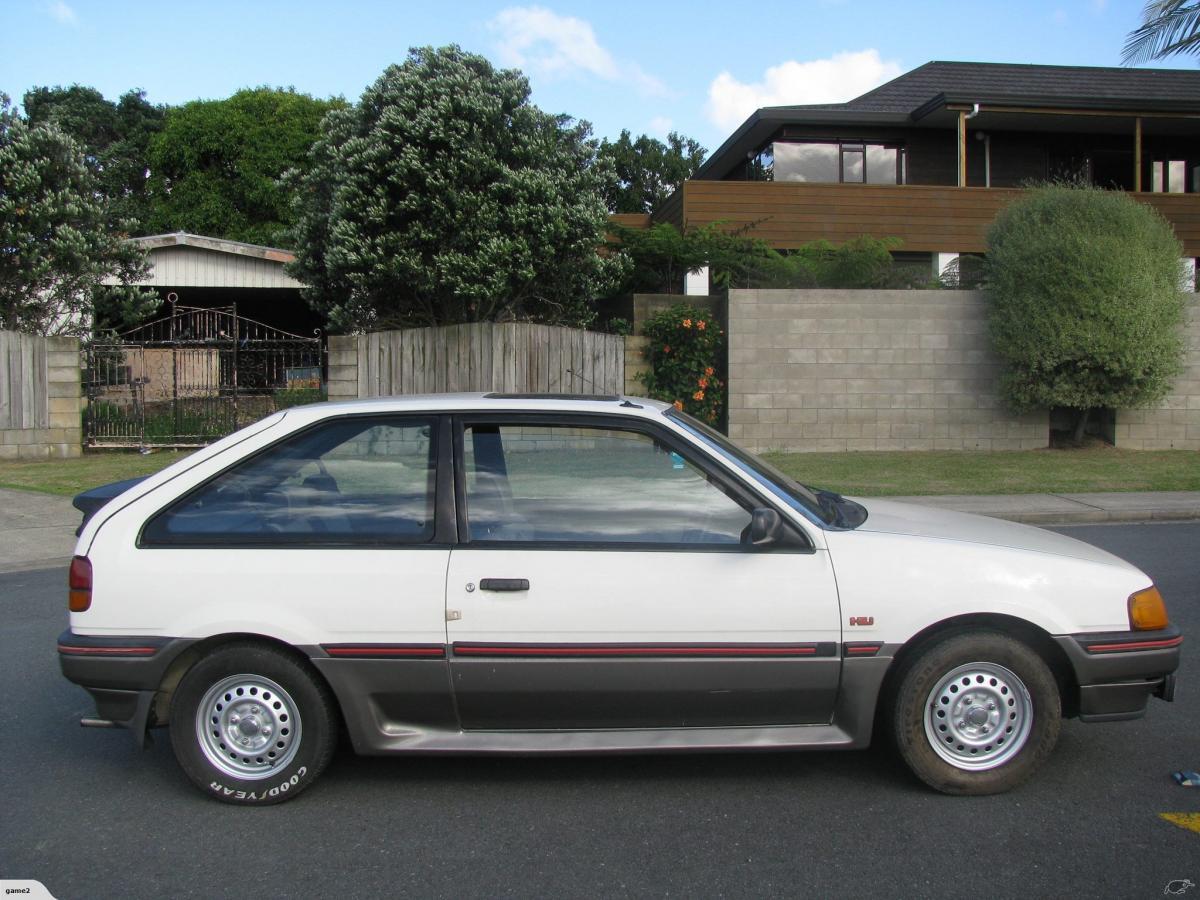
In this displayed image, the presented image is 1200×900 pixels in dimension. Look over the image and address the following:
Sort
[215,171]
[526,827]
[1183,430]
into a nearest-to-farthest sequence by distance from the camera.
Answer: [526,827]
[1183,430]
[215,171]

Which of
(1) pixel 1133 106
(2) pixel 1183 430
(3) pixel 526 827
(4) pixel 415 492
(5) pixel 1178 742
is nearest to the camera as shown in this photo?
(3) pixel 526 827

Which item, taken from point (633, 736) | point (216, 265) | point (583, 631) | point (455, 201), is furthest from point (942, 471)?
point (216, 265)

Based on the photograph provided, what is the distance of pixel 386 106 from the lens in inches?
706

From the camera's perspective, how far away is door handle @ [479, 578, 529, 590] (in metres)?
4.09

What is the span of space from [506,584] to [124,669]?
1.51 metres

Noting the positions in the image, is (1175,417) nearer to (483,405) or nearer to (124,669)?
(483,405)

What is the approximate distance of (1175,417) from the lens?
1756cm

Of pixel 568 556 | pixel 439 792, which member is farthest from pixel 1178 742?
pixel 439 792

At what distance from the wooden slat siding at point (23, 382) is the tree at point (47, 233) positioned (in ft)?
3.98

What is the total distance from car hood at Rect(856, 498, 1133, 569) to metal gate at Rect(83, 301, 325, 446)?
1409 cm

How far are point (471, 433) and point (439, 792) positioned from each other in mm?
1456

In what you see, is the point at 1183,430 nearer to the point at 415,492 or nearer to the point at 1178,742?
the point at 1178,742

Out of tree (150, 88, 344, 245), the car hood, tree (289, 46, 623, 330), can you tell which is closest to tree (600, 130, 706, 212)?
tree (150, 88, 344, 245)

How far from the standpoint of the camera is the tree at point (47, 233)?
17.7 m
